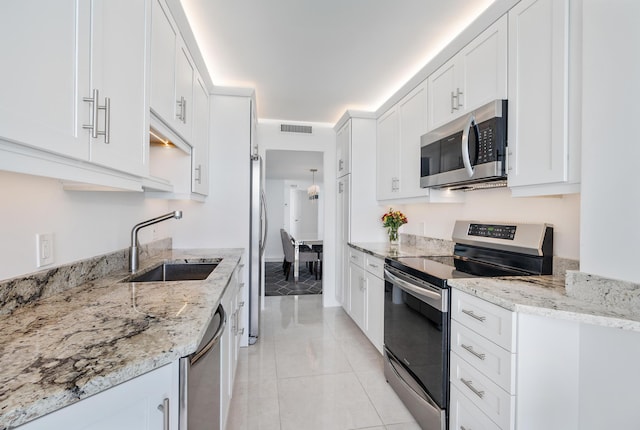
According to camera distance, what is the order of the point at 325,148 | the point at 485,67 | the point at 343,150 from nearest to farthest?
the point at 485,67 < the point at 343,150 < the point at 325,148

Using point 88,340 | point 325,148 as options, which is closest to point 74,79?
point 88,340

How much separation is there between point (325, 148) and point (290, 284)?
248 centimetres

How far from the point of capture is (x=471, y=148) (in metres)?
1.74

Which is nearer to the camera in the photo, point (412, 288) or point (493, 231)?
point (412, 288)

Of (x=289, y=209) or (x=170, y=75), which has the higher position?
(x=170, y=75)

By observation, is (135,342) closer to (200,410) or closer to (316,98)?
(200,410)

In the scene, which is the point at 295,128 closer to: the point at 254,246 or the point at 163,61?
the point at 254,246

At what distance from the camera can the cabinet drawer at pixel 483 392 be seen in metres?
1.13

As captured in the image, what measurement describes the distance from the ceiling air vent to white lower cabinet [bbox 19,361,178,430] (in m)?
3.41

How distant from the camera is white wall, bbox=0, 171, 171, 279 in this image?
0.96 m

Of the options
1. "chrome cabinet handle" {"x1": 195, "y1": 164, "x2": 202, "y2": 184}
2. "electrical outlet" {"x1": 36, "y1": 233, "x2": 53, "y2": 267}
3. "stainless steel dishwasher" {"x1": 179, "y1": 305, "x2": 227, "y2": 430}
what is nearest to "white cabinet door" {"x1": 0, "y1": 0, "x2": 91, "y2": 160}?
"electrical outlet" {"x1": 36, "y1": 233, "x2": 53, "y2": 267}

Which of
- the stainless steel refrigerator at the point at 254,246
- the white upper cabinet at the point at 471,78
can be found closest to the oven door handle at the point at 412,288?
the white upper cabinet at the point at 471,78

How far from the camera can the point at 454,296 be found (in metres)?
1.46

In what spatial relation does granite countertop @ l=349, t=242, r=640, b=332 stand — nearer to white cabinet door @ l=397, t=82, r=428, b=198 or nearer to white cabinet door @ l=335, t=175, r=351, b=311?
white cabinet door @ l=397, t=82, r=428, b=198
